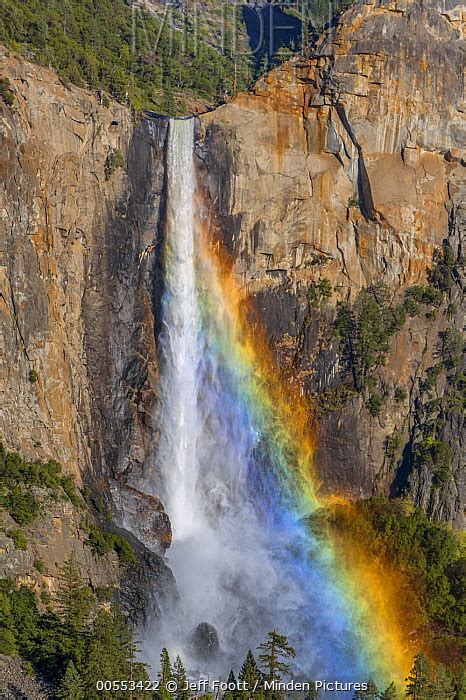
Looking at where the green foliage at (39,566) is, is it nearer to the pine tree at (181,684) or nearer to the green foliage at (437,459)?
the pine tree at (181,684)

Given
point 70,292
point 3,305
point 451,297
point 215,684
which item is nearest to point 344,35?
point 451,297

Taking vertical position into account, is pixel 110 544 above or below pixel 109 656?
above

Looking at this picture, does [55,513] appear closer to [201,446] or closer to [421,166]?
[201,446]

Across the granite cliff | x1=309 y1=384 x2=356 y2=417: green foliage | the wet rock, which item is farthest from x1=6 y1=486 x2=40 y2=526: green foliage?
x1=309 y1=384 x2=356 y2=417: green foliage

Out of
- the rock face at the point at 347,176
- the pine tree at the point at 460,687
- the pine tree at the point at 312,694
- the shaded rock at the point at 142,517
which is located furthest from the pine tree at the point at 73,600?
the rock face at the point at 347,176

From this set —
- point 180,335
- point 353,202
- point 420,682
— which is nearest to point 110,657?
point 420,682

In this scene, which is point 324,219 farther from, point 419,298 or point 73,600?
point 73,600

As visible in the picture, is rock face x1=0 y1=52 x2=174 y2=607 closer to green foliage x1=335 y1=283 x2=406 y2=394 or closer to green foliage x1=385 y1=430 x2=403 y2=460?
green foliage x1=335 y1=283 x2=406 y2=394
